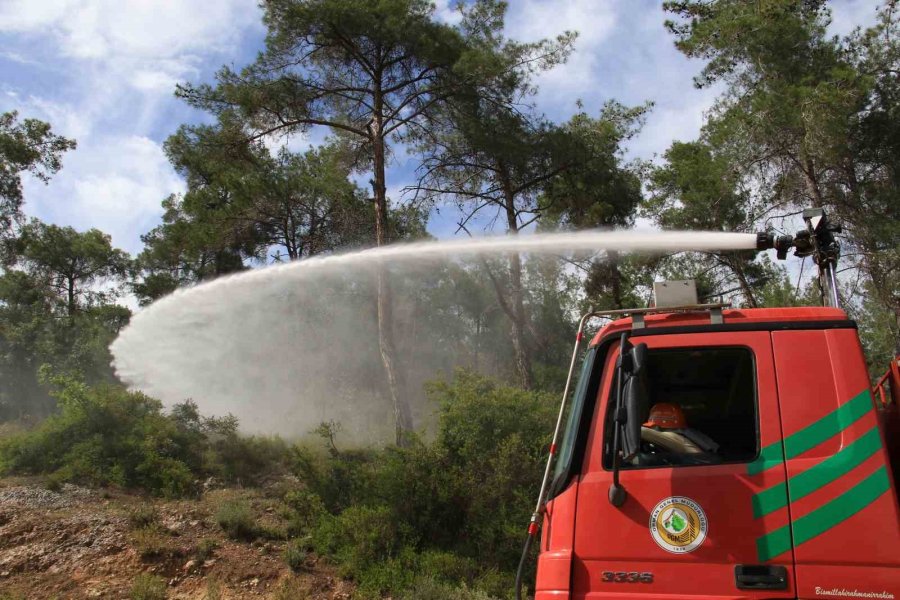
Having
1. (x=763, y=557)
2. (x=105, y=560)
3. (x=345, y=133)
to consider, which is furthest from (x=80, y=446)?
(x=763, y=557)

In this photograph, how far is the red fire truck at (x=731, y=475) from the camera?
290cm

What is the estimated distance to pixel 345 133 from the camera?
17.7 m

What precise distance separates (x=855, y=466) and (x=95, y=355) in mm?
28336

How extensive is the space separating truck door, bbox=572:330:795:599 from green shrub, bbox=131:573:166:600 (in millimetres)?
6277

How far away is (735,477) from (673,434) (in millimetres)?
386

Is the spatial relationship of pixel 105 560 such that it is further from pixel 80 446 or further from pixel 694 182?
pixel 694 182

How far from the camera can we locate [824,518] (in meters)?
2.92


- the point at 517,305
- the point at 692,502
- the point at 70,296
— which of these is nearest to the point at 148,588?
the point at 692,502

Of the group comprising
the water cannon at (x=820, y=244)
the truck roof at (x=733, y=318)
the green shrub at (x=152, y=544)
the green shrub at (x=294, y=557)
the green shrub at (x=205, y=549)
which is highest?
the water cannon at (x=820, y=244)

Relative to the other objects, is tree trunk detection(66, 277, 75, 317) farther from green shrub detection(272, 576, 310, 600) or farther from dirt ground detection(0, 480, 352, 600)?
green shrub detection(272, 576, 310, 600)

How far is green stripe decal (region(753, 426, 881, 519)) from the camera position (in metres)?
2.98

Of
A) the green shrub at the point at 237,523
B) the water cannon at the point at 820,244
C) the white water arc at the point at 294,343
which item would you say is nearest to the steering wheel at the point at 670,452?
the water cannon at the point at 820,244

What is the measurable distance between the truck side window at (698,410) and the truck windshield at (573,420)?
161mm

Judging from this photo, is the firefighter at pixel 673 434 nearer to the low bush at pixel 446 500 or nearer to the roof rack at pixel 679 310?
the roof rack at pixel 679 310
